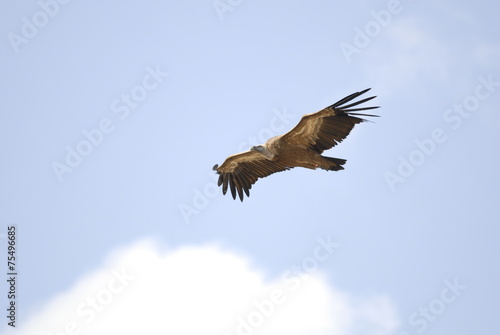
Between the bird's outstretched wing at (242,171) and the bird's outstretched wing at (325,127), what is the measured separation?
2.16m

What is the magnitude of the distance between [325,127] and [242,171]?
3859mm

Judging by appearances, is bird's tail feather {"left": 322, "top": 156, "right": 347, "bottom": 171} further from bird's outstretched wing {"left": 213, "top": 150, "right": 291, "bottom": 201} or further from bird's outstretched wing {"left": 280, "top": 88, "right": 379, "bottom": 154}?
bird's outstretched wing {"left": 213, "top": 150, "right": 291, "bottom": 201}

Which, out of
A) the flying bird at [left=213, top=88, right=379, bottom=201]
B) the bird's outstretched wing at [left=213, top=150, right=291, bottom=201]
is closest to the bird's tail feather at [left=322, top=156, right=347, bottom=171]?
the flying bird at [left=213, top=88, right=379, bottom=201]

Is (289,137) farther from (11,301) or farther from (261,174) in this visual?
(11,301)

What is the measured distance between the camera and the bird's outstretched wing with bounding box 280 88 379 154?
2408cm

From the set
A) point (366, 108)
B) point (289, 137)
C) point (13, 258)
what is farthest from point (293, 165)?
point (13, 258)

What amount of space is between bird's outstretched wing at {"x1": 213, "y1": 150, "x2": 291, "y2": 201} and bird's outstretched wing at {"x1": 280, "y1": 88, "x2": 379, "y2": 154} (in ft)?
7.08

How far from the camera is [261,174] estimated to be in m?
27.2

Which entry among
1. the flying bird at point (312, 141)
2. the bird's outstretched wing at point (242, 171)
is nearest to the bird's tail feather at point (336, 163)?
the flying bird at point (312, 141)

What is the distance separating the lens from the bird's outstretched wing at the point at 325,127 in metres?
24.1

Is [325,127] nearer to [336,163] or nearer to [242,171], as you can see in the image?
[336,163]

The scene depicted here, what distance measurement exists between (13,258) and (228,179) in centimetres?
664

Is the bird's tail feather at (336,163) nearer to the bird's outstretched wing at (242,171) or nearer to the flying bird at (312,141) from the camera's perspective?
the flying bird at (312,141)

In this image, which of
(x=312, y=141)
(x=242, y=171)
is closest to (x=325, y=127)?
(x=312, y=141)
